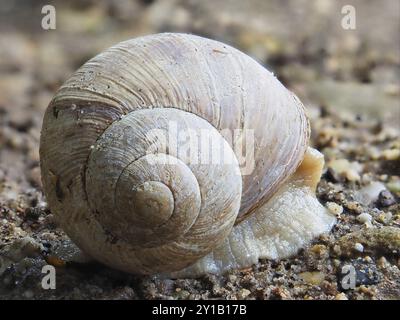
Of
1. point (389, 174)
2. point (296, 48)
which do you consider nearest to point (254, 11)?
point (296, 48)

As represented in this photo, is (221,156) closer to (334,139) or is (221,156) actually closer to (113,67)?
(113,67)

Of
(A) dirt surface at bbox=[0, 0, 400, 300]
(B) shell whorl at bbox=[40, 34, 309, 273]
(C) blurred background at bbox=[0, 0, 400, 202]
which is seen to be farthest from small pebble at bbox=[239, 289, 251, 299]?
(C) blurred background at bbox=[0, 0, 400, 202]

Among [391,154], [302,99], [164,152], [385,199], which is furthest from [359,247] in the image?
[302,99]

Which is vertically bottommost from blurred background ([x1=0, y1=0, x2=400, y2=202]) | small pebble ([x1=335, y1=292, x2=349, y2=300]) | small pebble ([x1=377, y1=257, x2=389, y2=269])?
small pebble ([x1=335, y1=292, x2=349, y2=300])

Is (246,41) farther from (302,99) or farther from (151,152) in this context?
(151,152)

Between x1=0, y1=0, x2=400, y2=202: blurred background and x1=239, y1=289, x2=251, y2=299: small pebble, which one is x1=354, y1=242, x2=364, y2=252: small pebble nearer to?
x1=239, y1=289, x2=251, y2=299: small pebble
